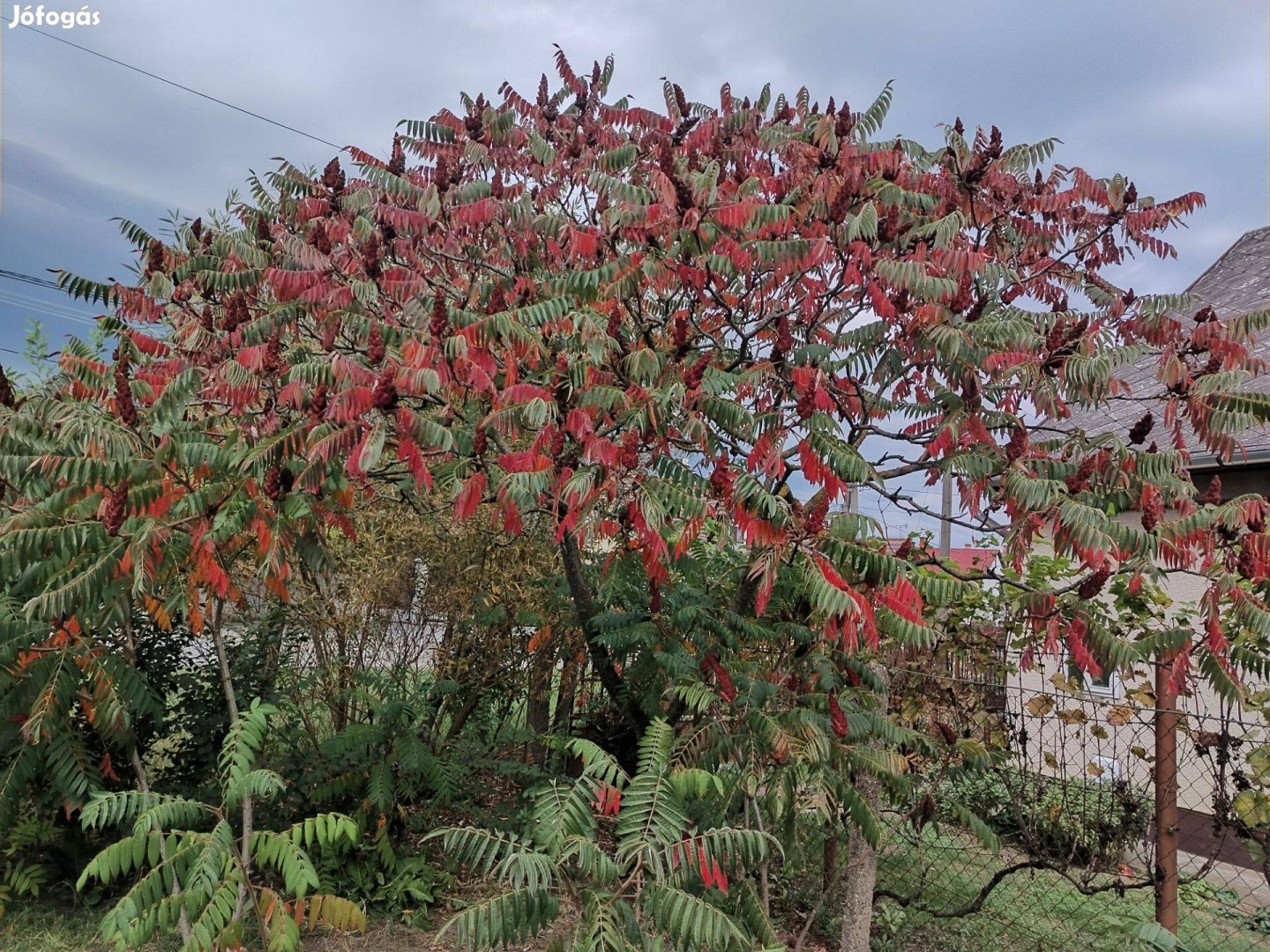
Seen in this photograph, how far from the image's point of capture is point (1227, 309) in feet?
36.6

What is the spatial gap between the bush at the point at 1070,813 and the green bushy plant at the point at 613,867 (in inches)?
101

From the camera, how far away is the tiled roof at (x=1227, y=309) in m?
8.19

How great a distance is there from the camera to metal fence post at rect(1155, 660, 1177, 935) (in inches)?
169

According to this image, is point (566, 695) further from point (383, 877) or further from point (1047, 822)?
point (1047, 822)

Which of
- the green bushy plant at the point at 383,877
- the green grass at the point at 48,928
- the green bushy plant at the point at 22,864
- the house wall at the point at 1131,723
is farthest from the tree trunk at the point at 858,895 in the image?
the green bushy plant at the point at 22,864

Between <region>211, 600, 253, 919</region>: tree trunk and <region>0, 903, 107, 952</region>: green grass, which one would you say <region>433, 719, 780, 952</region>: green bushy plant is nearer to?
<region>211, 600, 253, 919</region>: tree trunk

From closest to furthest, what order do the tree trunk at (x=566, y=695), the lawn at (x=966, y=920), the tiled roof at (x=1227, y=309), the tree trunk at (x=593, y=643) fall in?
the lawn at (x=966, y=920), the tree trunk at (x=593, y=643), the tree trunk at (x=566, y=695), the tiled roof at (x=1227, y=309)

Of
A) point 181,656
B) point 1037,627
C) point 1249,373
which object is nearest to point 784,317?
A: point 1037,627

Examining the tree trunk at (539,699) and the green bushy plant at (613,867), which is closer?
the green bushy plant at (613,867)

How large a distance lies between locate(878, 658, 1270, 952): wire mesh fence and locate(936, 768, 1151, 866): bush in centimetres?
1

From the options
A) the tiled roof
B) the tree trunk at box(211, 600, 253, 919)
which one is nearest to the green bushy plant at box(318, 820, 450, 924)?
the tree trunk at box(211, 600, 253, 919)

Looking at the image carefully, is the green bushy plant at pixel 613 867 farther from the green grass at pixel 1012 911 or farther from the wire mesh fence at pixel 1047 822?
the green grass at pixel 1012 911

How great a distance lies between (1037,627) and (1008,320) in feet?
5.63

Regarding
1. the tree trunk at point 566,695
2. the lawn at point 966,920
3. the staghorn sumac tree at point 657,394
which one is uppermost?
the staghorn sumac tree at point 657,394
